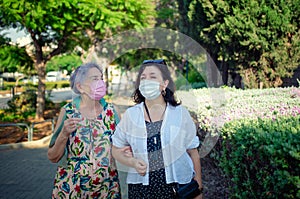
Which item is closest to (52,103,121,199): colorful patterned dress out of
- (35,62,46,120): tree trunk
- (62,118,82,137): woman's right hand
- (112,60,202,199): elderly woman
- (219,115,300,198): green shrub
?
(62,118,82,137): woman's right hand

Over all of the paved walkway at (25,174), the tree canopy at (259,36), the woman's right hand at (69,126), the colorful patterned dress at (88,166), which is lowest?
the paved walkway at (25,174)

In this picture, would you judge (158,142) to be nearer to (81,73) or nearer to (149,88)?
(149,88)

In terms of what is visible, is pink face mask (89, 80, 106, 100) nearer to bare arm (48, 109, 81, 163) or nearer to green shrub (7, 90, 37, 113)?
bare arm (48, 109, 81, 163)

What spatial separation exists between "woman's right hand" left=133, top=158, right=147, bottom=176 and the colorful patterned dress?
1.98 feet

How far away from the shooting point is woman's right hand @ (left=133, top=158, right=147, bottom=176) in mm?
1983

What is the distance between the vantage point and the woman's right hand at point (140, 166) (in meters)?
1.98

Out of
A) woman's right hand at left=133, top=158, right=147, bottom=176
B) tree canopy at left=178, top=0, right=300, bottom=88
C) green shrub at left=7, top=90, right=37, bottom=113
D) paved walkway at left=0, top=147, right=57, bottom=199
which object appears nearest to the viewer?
woman's right hand at left=133, top=158, right=147, bottom=176

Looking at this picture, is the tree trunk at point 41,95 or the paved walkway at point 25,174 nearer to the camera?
the paved walkway at point 25,174

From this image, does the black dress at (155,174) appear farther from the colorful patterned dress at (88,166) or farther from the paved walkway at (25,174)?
the paved walkway at (25,174)

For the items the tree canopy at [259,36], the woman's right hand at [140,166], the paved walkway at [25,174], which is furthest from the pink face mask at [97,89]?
the tree canopy at [259,36]

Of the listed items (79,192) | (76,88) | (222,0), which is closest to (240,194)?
(79,192)

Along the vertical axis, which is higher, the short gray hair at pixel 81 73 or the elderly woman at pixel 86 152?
the short gray hair at pixel 81 73

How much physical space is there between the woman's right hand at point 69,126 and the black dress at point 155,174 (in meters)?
0.60

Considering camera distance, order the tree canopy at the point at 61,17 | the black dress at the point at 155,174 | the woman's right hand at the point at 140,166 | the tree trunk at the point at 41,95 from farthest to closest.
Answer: the tree trunk at the point at 41,95 < the tree canopy at the point at 61,17 < the black dress at the point at 155,174 < the woman's right hand at the point at 140,166
